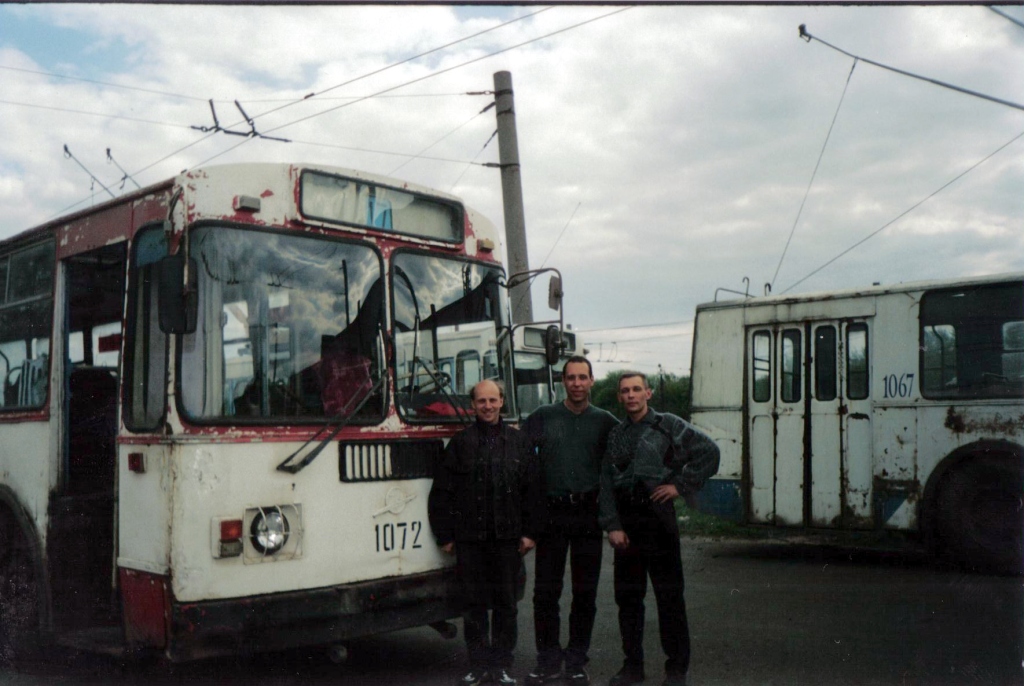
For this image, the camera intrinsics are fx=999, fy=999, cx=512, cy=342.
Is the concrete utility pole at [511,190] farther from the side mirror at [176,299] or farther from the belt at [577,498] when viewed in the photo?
the side mirror at [176,299]

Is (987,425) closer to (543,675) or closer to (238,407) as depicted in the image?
(543,675)

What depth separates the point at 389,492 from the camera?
18.6ft

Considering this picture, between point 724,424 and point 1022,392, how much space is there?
10.9 ft

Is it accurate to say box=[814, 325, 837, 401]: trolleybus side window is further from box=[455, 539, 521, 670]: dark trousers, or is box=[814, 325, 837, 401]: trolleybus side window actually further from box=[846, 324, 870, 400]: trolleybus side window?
box=[455, 539, 521, 670]: dark trousers

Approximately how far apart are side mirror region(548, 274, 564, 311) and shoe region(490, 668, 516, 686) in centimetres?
237

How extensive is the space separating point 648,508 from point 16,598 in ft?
13.8

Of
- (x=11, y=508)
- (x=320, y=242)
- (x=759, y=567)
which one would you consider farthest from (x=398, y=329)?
(x=759, y=567)

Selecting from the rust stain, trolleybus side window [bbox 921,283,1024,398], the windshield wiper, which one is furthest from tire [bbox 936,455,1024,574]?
the windshield wiper

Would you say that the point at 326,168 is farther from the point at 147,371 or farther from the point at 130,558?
the point at 130,558

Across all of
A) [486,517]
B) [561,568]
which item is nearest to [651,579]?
[561,568]

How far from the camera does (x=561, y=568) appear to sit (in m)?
5.88

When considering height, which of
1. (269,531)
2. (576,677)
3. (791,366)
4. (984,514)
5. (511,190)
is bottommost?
(576,677)

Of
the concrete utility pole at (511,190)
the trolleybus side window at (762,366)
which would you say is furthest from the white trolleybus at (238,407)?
the concrete utility pole at (511,190)

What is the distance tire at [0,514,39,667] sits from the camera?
6371 millimetres
